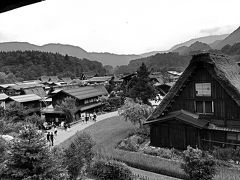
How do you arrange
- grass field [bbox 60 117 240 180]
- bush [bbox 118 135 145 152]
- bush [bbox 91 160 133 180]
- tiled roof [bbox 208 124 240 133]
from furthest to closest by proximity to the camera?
bush [bbox 118 135 145 152] → tiled roof [bbox 208 124 240 133] → grass field [bbox 60 117 240 180] → bush [bbox 91 160 133 180]

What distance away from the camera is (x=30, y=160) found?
35.9ft

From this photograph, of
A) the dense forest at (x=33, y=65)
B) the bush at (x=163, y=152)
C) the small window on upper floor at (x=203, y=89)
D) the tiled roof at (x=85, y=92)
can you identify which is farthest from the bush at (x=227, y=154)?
the dense forest at (x=33, y=65)

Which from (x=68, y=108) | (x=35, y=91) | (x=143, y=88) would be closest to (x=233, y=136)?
(x=143, y=88)

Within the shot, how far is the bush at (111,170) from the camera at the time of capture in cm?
1364

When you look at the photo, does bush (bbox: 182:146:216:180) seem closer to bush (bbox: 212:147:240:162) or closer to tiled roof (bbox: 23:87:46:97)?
bush (bbox: 212:147:240:162)

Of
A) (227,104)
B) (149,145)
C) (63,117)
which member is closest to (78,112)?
(63,117)

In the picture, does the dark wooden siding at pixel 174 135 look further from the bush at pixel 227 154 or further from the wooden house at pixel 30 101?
the wooden house at pixel 30 101

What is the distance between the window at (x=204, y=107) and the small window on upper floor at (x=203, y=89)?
76 cm

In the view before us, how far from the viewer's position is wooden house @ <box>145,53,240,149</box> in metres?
17.6

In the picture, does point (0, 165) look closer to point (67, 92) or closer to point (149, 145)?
point (149, 145)

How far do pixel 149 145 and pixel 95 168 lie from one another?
7244mm

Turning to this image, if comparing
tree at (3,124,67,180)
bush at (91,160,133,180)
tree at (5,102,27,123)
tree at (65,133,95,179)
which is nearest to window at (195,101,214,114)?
bush at (91,160,133,180)

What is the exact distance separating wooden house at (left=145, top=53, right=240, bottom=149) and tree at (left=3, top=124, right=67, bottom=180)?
11161 millimetres

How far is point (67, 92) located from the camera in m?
41.2
